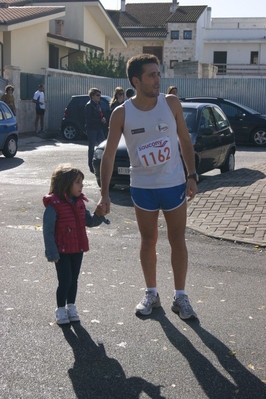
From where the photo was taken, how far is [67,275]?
212 inches

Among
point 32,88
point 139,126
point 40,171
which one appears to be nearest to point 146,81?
point 139,126

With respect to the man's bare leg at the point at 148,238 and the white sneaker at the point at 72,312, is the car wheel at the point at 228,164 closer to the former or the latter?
the man's bare leg at the point at 148,238

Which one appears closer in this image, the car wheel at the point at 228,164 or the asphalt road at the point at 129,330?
the asphalt road at the point at 129,330

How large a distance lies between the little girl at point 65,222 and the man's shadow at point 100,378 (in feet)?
1.99

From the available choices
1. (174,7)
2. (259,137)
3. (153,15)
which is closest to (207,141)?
(259,137)

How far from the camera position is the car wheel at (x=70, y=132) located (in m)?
24.7

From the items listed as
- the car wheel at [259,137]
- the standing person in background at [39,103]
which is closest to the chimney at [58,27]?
the standing person in background at [39,103]

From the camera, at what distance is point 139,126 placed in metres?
5.32

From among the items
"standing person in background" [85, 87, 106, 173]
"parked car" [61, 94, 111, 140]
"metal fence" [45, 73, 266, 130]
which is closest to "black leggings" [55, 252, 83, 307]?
"standing person in background" [85, 87, 106, 173]

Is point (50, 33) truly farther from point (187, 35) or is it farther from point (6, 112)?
point (187, 35)

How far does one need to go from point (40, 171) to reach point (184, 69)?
59.4 feet

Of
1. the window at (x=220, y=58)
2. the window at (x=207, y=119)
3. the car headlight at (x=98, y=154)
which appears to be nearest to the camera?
the car headlight at (x=98, y=154)

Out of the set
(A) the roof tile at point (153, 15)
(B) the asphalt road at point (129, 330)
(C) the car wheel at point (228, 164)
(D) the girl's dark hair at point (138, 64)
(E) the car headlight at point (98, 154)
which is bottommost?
(B) the asphalt road at point (129, 330)

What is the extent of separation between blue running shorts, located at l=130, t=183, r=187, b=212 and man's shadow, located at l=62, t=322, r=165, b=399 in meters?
1.17
